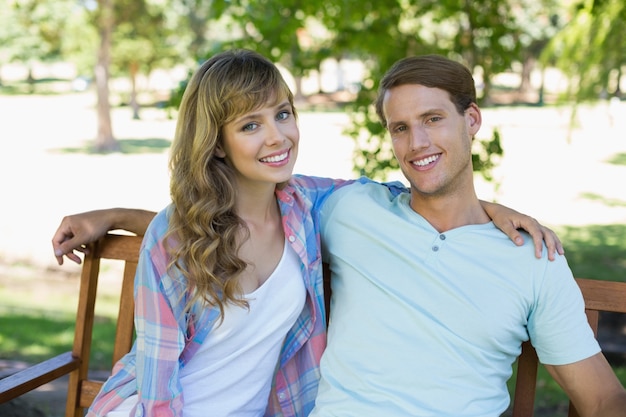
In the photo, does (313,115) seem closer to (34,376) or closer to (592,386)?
(34,376)

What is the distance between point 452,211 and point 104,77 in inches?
785

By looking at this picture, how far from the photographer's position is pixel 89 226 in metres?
2.89

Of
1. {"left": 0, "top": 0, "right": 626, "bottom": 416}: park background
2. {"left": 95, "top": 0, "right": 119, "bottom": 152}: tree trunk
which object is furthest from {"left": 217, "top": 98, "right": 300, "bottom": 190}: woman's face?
{"left": 95, "top": 0, "right": 119, "bottom": 152}: tree trunk

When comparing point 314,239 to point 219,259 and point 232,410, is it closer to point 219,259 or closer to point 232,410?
point 219,259

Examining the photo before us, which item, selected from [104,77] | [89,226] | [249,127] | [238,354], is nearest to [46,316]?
[89,226]

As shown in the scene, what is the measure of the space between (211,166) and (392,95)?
0.69 meters

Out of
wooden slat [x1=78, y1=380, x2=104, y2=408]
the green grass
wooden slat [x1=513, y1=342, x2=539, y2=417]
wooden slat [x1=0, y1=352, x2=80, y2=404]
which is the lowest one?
the green grass

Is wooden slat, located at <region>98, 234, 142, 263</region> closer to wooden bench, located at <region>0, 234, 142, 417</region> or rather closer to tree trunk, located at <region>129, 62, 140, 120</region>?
wooden bench, located at <region>0, 234, 142, 417</region>

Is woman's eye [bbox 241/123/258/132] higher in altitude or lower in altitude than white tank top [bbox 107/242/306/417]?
higher

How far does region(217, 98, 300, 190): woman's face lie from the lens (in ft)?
8.39

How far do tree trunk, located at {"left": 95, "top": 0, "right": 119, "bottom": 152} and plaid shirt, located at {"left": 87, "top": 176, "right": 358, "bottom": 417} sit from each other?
18159 millimetres

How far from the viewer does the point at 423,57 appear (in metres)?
2.78

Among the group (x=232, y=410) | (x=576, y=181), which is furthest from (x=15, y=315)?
(x=576, y=181)

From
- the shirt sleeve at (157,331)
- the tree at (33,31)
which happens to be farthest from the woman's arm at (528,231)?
the tree at (33,31)
